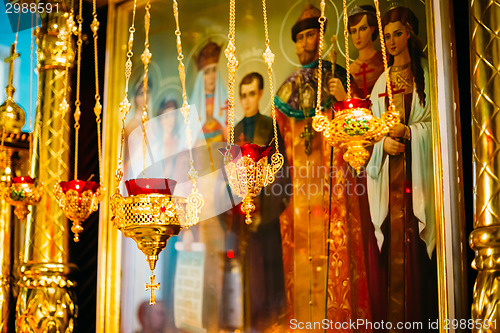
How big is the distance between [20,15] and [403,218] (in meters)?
3.33

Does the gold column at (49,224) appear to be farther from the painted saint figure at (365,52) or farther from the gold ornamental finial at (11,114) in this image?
the painted saint figure at (365,52)

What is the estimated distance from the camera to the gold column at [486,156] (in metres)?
3.00

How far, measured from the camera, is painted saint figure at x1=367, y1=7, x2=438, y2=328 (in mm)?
3719

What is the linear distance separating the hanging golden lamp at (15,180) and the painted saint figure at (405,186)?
2.08m

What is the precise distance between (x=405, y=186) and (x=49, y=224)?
8.09 ft

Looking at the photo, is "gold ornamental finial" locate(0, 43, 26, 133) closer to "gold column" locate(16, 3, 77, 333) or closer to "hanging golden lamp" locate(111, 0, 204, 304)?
"gold column" locate(16, 3, 77, 333)

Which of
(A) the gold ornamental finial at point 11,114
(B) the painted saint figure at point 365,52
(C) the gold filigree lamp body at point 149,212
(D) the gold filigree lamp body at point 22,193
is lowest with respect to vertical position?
(C) the gold filigree lamp body at point 149,212

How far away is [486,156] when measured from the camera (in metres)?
3.15

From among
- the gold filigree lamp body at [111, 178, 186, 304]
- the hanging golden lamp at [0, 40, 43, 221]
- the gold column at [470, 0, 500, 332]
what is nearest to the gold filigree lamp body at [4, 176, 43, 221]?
Result: the hanging golden lamp at [0, 40, 43, 221]

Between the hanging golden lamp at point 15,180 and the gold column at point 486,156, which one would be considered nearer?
the gold column at point 486,156

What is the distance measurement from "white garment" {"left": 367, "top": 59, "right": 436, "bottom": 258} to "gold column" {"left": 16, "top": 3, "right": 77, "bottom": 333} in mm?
2083

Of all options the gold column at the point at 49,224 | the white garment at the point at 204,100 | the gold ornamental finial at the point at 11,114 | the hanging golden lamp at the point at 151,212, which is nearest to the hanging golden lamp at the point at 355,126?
the hanging golden lamp at the point at 151,212

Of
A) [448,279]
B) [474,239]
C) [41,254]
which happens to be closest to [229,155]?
[474,239]

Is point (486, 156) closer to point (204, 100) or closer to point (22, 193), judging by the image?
point (204, 100)
